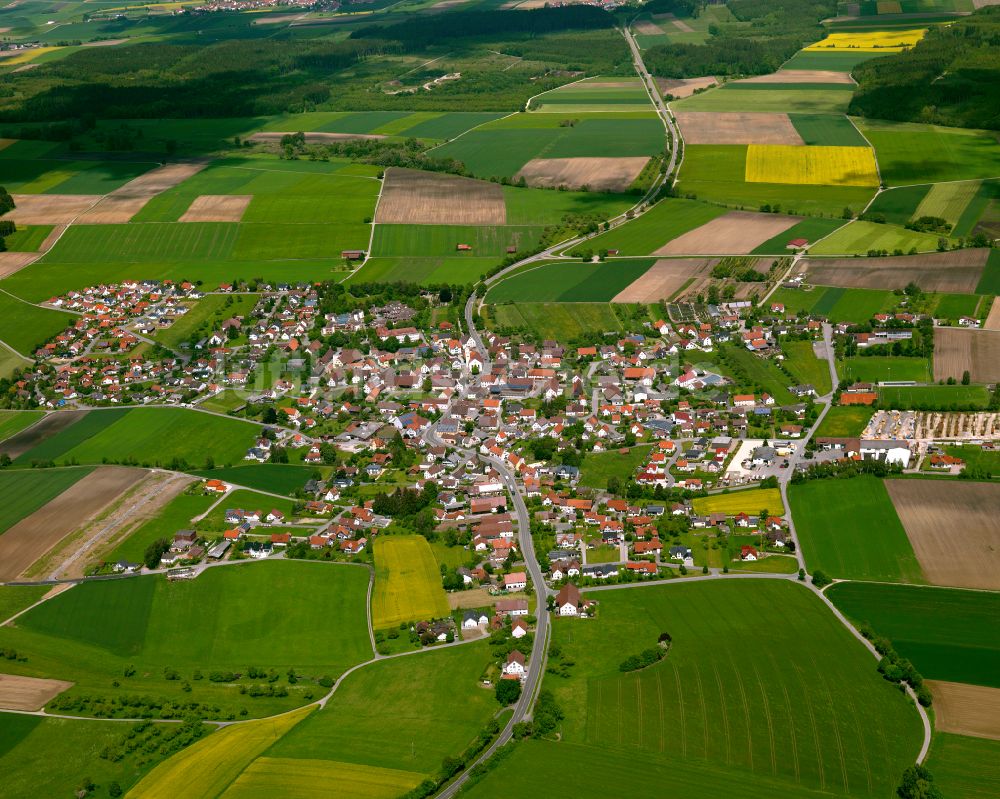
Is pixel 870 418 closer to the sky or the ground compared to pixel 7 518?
closer to the ground

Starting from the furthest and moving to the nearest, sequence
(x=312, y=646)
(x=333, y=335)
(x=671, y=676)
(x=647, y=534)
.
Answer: (x=333, y=335), (x=647, y=534), (x=312, y=646), (x=671, y=676)

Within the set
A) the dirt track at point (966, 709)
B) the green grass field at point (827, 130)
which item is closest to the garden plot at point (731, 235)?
the green grass field at point (827, 130)

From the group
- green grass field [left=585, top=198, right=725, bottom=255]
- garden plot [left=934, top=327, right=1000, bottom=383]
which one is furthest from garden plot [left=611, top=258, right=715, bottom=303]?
garden plot [left=934, top=327, right=1000, bottom=383]

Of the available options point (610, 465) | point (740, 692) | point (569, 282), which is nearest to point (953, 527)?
point (740, 692)

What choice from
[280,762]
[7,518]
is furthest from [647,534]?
[7,518]

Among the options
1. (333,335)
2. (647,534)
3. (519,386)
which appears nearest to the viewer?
(647,534)

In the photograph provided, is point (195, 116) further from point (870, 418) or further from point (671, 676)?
point (671, 676)

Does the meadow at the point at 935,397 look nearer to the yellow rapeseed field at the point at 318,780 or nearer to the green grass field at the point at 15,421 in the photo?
the yellow rapeseed field at the point at 318,780
